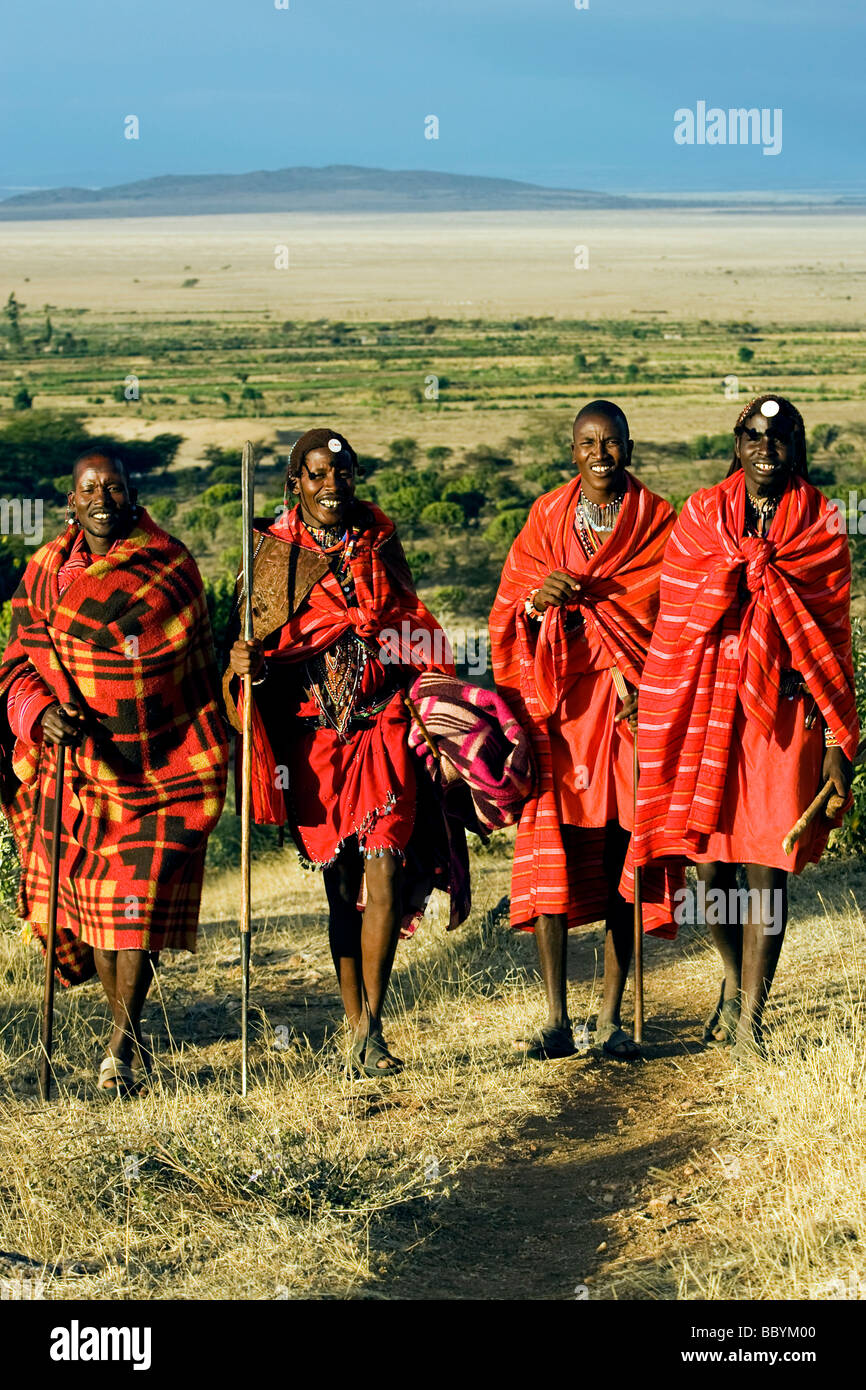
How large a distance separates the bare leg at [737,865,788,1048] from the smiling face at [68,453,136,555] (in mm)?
2480

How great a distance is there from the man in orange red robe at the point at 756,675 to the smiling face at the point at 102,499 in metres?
1.90

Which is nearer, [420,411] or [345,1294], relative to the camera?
[345,1294]

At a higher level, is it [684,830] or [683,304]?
[683,304]

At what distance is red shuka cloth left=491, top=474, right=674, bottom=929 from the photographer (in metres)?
6.27

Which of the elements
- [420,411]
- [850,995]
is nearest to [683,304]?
[420,411]

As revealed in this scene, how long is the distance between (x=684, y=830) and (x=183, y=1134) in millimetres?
1996

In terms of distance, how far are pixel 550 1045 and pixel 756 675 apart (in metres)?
1.54

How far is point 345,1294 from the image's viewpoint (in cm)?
436

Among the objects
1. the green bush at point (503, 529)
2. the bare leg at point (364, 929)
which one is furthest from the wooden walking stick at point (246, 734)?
the green bush at point (503, 529)

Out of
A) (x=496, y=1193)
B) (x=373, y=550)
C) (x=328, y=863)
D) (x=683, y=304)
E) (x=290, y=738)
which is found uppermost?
(x=683, y=304)

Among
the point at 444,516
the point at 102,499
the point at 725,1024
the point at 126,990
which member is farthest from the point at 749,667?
the point at 444,516

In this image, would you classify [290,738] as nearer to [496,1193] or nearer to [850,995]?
[496,1193]

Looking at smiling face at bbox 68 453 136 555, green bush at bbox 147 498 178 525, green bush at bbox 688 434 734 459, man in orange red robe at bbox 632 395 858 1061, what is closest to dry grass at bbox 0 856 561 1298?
man in orange red robe at bbox 632 395 858 1061
